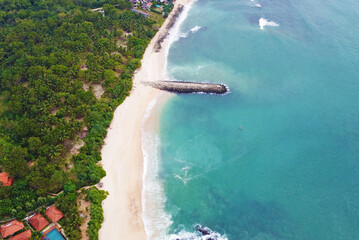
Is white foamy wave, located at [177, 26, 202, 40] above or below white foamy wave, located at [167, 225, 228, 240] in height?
above

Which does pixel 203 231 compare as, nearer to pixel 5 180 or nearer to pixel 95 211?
pixel 95 211

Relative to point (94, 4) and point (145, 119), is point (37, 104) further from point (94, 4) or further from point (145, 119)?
point (94, 4)

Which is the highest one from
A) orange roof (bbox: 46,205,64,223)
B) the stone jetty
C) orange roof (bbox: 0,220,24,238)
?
the stone jetty

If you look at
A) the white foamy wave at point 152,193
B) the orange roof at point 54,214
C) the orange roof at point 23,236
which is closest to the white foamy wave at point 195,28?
the white foamy wave at point 152,193

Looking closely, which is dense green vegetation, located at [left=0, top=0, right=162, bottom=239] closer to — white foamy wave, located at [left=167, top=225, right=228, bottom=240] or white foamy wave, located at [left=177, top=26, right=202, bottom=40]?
white foamy wave, located at [left=177, top=26, right=202, bottom=40]

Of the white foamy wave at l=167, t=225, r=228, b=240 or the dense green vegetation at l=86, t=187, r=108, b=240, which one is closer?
the dense green vegetation at l=86, t=187, r=108, b=240

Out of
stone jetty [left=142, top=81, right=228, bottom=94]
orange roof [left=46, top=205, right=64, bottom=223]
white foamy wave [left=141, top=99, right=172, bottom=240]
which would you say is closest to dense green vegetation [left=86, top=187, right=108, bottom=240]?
orange roof [left=46, top=205, right=64, bottom=223]

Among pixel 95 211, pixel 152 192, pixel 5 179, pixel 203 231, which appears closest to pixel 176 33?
pixel 152 192

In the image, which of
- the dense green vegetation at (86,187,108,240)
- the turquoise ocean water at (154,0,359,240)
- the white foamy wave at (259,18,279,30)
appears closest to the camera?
the dense green vegetation at (86,187,108,240)
